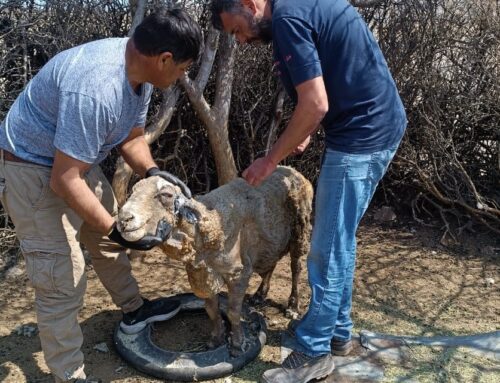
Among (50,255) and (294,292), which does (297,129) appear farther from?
(294,292)

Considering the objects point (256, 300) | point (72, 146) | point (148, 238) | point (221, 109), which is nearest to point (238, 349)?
point (256, 300)

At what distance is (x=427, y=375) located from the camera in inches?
141

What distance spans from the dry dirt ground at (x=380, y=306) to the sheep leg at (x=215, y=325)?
0.20 m

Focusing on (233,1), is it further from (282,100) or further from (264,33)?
(282,100)

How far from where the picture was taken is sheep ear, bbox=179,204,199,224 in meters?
2.96

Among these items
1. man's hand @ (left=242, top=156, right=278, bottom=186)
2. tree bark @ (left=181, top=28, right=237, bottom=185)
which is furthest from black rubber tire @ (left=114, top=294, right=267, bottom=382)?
tree bark @ (left=181, top=28, right=237, bottom=185)

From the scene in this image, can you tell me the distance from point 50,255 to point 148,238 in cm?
66

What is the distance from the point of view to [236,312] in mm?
3539

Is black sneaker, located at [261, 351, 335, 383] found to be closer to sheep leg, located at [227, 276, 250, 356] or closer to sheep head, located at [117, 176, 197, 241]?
sheep leg, located at [227, 276, 250, 356]

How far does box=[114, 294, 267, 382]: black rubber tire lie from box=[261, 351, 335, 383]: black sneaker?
0.27 m

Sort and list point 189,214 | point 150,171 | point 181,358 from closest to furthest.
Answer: point 189,214
point 150,171
point 181,358

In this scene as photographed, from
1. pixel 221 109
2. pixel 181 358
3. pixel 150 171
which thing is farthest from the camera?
pixel 221 109

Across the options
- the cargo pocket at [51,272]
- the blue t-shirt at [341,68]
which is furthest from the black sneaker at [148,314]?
the blue t-shirt at [341,68]

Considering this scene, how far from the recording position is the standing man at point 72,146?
256 centimetres
